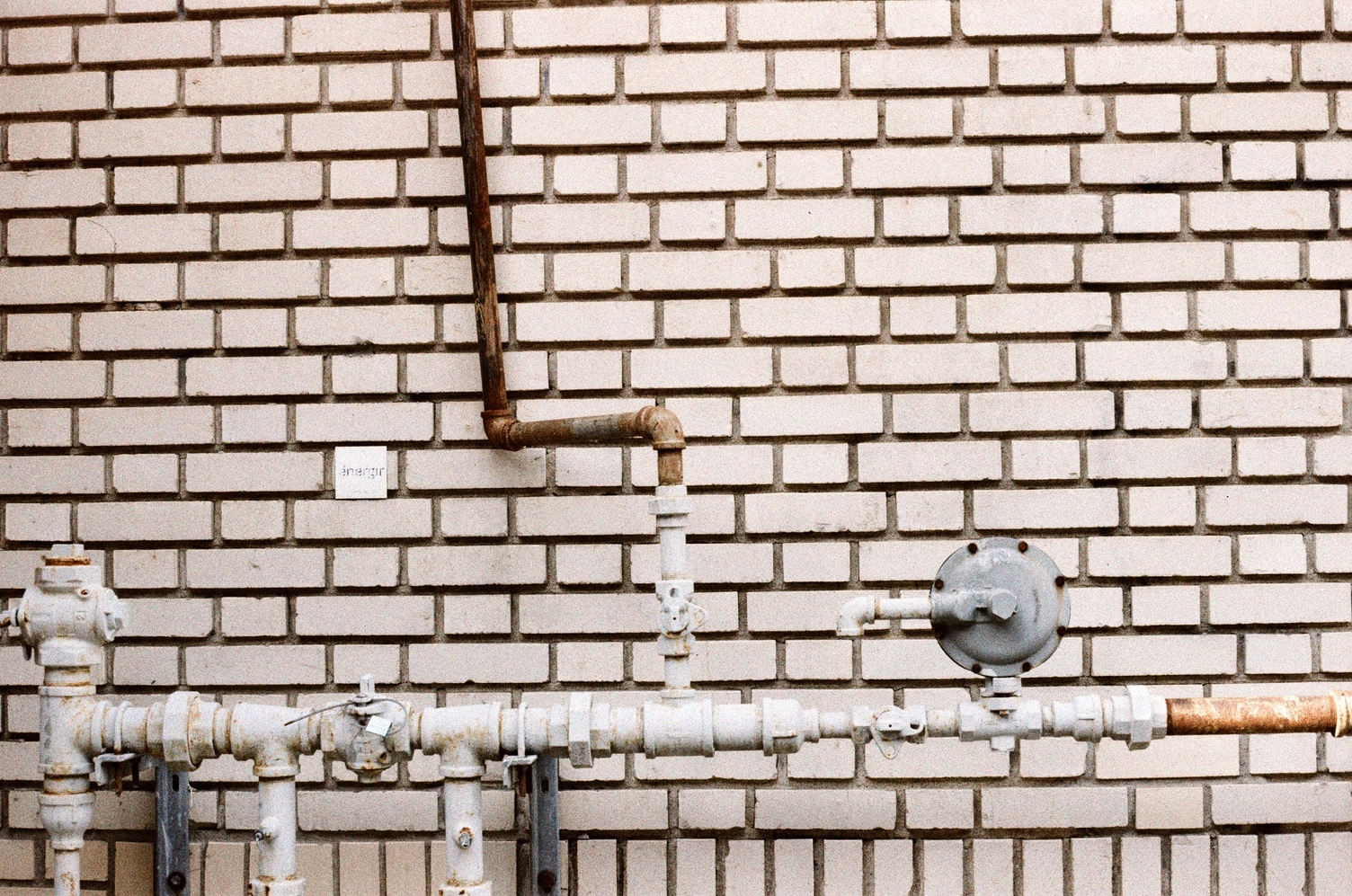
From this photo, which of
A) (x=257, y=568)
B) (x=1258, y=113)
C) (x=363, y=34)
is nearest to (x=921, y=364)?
(x=1258, y=113)

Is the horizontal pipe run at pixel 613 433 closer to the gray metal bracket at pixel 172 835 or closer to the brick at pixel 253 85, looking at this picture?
the brick at pixel 253 85

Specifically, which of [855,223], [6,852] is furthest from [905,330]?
[6,852]

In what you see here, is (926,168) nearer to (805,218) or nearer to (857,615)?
(805,218)

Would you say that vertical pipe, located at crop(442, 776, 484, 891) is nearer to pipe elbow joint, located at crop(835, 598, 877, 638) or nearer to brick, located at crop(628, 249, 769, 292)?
pipe elbow joint, located at crop(835, 598, 877, 638)

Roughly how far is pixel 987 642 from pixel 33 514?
2.47 meters

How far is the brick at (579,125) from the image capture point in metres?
2.94

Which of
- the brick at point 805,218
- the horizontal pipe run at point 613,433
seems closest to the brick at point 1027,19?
the brick at point 805,218

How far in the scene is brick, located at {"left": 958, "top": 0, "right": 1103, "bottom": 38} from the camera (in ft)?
9.57

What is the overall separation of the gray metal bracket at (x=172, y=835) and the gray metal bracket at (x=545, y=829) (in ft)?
2.97

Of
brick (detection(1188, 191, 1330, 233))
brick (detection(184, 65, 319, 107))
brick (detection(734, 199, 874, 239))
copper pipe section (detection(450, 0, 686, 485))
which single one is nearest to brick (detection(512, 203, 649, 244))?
copper pipe section (detection(450, 0, 686, 485))

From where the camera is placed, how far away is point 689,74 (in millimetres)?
2941

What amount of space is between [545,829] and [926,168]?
6.46 feet

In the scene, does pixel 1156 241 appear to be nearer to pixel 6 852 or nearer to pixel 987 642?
pixel 987 642

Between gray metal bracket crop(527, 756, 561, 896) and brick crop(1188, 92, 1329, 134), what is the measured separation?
7.77ft
